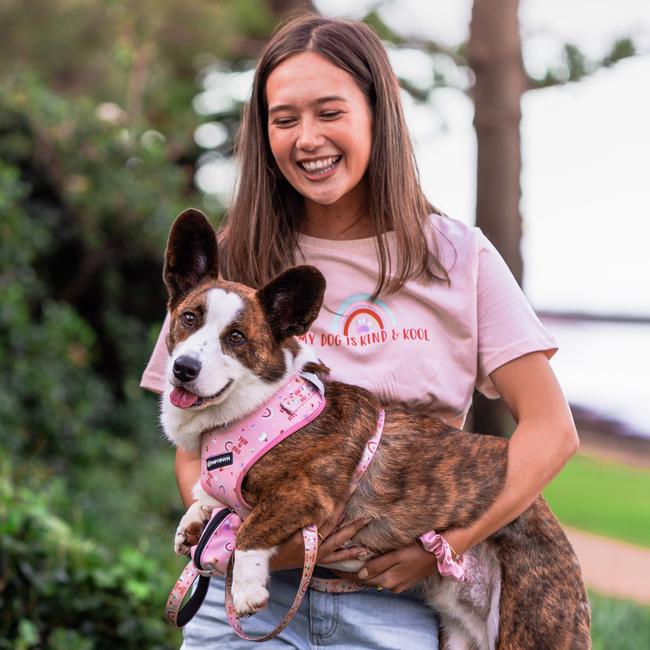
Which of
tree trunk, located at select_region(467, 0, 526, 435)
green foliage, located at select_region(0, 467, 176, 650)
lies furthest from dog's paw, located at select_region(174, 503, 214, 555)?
tree trunk, located at select_region(467, 0, 526, 435)

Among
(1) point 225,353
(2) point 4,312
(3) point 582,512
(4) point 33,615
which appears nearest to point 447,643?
(1) point 225,353

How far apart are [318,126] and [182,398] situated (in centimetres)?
86

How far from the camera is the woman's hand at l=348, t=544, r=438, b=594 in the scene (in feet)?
8.36

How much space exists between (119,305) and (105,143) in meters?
1.40

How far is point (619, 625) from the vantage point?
580 centimetres

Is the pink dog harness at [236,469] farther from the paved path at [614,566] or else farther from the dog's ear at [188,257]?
the paved path at [614,566]

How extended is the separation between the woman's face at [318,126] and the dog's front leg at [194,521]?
92 cm

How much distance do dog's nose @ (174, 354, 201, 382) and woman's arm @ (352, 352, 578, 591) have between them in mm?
695

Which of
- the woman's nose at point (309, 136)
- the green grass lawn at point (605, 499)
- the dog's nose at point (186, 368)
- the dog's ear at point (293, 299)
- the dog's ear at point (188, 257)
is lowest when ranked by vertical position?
the green grass lawn at point (605, 499)

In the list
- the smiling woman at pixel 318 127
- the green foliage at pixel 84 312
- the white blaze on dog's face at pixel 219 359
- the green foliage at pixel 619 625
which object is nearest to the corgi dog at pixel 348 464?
the white blaze on dog's face at pixel 219 359

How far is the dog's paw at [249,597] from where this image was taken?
7.79ft

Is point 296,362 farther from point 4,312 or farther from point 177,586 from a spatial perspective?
point 4,312

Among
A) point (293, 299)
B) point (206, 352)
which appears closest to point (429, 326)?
point (293, 299)

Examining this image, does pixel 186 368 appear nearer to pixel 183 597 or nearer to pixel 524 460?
pixel 183 597
